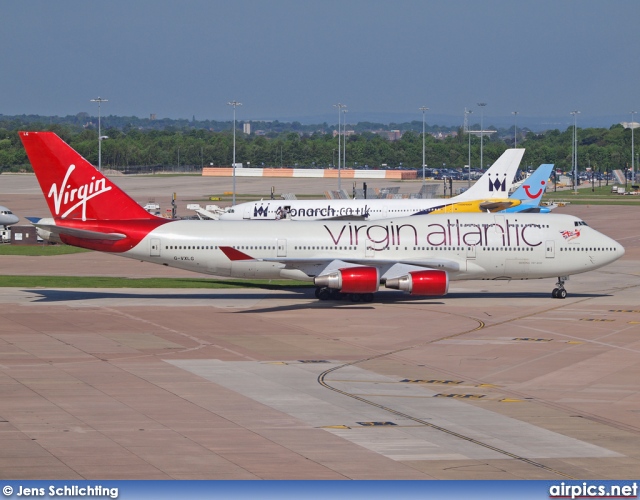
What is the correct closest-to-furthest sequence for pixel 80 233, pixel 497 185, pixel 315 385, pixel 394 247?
pixel 315 385, pixel 80 233, pixel 394 247, pixel 497 185

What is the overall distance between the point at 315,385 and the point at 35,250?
54.0 meters

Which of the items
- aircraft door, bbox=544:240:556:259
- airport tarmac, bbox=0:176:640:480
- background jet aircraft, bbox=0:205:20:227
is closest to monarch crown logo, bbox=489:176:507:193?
airport tarmac, bbox=0:176:640:480

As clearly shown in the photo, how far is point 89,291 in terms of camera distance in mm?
59094

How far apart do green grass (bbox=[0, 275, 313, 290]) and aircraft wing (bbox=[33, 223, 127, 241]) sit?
8456mm

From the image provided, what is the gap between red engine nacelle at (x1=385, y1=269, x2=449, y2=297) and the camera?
5172 centimetres

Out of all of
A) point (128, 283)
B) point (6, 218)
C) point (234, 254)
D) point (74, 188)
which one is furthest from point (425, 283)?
point (6, 218)

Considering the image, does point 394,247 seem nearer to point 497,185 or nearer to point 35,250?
point 35,250

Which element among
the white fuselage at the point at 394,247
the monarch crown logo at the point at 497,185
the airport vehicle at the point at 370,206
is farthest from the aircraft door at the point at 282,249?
the monarch crown logo at the point at 497,185

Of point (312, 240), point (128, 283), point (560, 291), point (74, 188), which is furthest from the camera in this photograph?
point (128, 283)

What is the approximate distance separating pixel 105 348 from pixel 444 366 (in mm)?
13871

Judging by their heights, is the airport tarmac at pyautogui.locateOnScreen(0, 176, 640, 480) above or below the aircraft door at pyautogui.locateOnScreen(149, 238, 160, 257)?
below

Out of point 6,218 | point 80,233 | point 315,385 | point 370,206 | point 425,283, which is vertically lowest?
point 315,385

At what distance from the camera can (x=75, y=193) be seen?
53.8 metres

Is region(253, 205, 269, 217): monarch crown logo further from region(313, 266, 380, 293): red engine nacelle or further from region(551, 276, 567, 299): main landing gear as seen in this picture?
region(313, 266, 380, 293): red engine nacelle
